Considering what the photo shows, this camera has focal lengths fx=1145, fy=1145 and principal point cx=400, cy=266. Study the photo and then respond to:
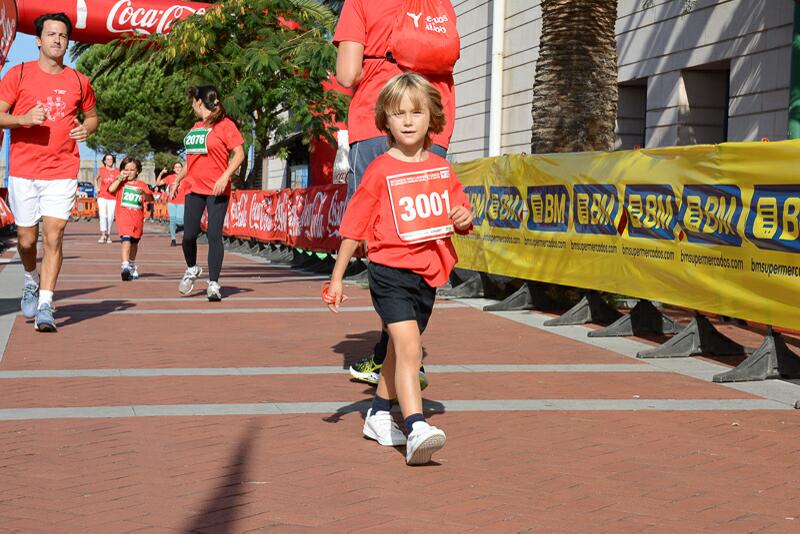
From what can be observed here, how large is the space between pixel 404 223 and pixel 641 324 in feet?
14.8

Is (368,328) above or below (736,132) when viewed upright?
below

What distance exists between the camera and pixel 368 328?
9.20 meters

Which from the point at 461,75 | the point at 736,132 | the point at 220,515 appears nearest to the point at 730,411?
the point at 220,515

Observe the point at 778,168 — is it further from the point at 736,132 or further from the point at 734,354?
the point at 736,132

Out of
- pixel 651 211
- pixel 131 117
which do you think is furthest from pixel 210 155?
pixel 131 117

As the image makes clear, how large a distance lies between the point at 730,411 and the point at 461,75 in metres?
22.4

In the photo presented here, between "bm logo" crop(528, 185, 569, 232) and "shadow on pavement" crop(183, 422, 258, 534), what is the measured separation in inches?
214

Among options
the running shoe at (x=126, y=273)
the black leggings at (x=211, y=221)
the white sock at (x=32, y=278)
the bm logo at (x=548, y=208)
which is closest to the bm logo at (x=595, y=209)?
the bm logo at (x=548, y=208)

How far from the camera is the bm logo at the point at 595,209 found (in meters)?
8.80

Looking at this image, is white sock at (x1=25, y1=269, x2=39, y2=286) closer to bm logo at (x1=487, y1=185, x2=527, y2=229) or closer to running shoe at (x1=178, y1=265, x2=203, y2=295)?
running shoe at (x1=178, y1=265, x2=203, y2=295)

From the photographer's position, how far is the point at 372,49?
6.25 meters

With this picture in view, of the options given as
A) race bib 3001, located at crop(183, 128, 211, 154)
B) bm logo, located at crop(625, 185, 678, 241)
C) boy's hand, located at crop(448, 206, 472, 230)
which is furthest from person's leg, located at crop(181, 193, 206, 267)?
boy's hand, located at crop(448, 206, 472, 230)

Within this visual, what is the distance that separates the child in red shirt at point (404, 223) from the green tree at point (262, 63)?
1271 cm

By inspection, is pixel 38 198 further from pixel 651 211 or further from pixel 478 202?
pixel 478 202
